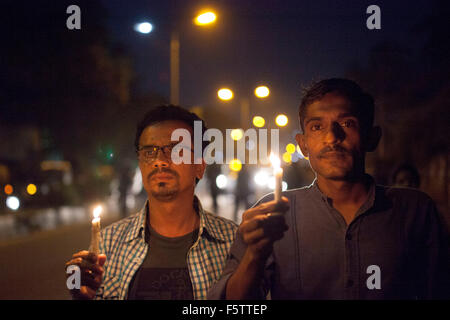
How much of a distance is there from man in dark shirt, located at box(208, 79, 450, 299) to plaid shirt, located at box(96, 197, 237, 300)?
1.34ft

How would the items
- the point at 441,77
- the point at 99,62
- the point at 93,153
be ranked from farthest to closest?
1. the point at 93,153
2. the point at 99,62
3. the point at 441,77

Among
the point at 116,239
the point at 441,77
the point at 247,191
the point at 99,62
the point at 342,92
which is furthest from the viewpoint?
the point at 99,62

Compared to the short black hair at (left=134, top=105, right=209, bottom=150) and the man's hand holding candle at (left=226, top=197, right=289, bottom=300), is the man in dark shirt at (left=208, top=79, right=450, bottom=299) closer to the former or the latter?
the man's hand holding candle at (left=226, top=197, right=289, bottom=300)

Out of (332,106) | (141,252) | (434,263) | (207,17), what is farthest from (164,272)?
(207,17)

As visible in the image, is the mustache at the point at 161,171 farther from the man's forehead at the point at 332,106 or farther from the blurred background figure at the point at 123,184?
the blurred background figure at the point at 123,184

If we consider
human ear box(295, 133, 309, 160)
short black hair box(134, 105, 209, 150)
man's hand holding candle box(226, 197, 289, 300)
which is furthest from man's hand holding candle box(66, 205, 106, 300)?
human ear box(295, 133, 309, 160)

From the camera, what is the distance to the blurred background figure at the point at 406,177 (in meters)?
6.03

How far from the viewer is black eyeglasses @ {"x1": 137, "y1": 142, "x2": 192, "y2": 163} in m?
2.85

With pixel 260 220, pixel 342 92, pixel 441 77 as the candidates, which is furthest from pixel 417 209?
pixel 441 77

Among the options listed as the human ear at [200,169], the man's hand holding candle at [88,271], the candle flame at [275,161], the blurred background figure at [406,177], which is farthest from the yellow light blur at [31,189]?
the candle flame at [275,161]

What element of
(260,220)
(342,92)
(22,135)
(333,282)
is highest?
(22,135)

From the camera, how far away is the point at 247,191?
18422 mm
